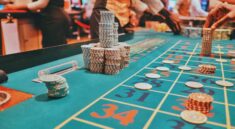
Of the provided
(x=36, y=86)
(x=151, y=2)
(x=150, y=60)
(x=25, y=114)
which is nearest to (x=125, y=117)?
(x=25, y=114)

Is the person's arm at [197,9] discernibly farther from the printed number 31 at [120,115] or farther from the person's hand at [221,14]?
the printed number 31 at [120,115]

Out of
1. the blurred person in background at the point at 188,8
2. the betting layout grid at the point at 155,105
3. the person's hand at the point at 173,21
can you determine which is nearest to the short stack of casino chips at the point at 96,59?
the betting layout grid at the point at 155,105

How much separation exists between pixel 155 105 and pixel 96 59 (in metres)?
0.76

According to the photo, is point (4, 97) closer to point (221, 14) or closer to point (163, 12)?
point (221, 14)

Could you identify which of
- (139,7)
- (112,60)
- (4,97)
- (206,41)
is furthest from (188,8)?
(4,97)

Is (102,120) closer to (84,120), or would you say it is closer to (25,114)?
(84,120)

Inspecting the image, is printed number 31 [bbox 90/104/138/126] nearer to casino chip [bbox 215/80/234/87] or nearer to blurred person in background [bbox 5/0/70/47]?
casino chip [bbox 215/80/234/87]

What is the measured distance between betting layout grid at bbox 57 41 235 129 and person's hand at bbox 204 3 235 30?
2.90ft

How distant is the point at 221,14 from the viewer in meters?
2.86

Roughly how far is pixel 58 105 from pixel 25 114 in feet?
0.60

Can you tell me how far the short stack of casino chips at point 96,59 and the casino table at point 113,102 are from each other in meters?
0.07

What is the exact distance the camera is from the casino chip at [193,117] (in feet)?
3.55

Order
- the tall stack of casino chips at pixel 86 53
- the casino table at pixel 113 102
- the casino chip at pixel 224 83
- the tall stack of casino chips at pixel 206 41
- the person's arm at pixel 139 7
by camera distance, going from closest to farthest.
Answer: the casino table at pixel 113 102, the casino chip at pixel 224 83, the tall stack of casino chips at pixel 86 53, the tall stack of casino chips at pixel 206 41, the person's arm at pixel 139 7

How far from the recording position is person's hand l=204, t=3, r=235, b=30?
8.30 ft
